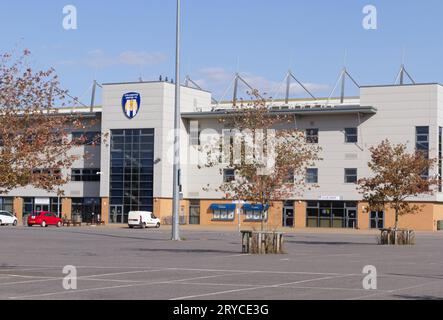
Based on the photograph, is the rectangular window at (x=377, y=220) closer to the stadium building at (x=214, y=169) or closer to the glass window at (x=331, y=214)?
the stadium building at (x=214, y=169)

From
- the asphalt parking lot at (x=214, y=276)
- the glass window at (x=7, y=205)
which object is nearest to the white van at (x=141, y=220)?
the glass window at (x=7, y=205)

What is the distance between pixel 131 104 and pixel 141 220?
562 inches

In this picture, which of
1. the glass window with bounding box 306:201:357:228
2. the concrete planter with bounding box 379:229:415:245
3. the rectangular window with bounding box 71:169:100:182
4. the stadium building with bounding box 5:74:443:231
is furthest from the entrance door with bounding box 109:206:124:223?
the concrete planter with bounding box 379:229:415:245

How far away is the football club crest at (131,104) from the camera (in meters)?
85.9

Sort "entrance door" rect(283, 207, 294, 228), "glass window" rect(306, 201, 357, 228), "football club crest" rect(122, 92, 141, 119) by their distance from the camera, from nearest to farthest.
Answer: "glass window" rect(306, 201, 357, 228)
"entrance door" rect(283, 207, 294, 228)
"football club crest" rect(122, 92, 141, 119)

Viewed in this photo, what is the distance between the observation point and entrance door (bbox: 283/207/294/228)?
8406cm

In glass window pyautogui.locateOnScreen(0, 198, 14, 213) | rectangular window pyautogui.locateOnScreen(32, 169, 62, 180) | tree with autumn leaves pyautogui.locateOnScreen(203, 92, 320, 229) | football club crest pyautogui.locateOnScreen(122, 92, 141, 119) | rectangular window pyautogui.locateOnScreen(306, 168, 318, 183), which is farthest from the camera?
glass window pyautogui.locateOnScreen(0, 198, 14, 213)

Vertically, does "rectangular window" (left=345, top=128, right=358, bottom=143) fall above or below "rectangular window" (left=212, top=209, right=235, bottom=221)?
above

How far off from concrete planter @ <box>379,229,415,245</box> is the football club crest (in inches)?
1859

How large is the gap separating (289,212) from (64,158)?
207 feet

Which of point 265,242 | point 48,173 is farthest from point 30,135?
point 265,242

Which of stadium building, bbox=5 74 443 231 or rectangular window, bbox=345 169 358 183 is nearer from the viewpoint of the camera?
stadium building, bbox=5 74 443 231

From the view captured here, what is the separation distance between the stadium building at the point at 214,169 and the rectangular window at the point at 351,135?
0.31 feet

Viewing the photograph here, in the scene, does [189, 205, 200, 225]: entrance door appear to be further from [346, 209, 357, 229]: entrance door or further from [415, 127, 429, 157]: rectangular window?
[415, 127, 429, 157]: rectangular window
